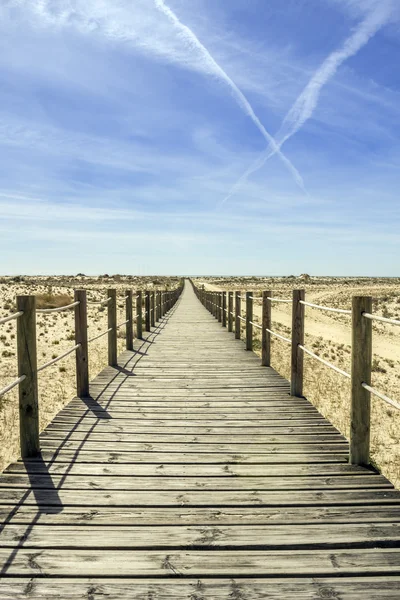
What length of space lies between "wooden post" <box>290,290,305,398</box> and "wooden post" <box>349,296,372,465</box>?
2099 millimetres

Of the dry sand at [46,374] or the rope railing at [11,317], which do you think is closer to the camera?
the rope railing at [11,317]

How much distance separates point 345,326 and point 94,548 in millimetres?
27873

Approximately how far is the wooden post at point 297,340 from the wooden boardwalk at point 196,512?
79cm

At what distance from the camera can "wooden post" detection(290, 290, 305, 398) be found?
20.2 feet

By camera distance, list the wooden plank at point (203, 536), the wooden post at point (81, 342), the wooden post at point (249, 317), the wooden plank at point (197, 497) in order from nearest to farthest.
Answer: the wooden plank at point (203, 536), the wooden plank at point (197, 497), the wooden post at point (81, 342), the wooden post at point (249, 317)

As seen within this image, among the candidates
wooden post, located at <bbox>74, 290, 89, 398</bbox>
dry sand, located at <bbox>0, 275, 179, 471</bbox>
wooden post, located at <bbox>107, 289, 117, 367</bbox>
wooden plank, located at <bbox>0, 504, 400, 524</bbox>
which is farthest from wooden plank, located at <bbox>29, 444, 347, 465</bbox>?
wooden post, located at <bbox>107, 289, 117, 367</bbox>

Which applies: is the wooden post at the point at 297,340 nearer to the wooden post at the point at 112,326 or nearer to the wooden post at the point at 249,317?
the wooden post at the point at 112,326

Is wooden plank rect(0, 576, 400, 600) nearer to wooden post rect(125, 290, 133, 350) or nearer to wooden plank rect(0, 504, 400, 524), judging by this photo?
wooden plank rect(0, 504, 400, 524)

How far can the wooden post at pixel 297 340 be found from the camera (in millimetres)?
A: 6156

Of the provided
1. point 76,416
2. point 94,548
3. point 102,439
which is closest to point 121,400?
point 76,416

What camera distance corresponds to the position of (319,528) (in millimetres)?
2898

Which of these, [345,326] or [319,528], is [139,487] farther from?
[345,326]

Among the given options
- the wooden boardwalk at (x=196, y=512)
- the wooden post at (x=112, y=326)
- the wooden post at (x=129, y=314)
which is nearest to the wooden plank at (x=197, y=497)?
the wooden boardwalk at (x=196, y=512)

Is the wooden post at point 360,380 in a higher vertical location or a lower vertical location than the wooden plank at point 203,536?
higher
